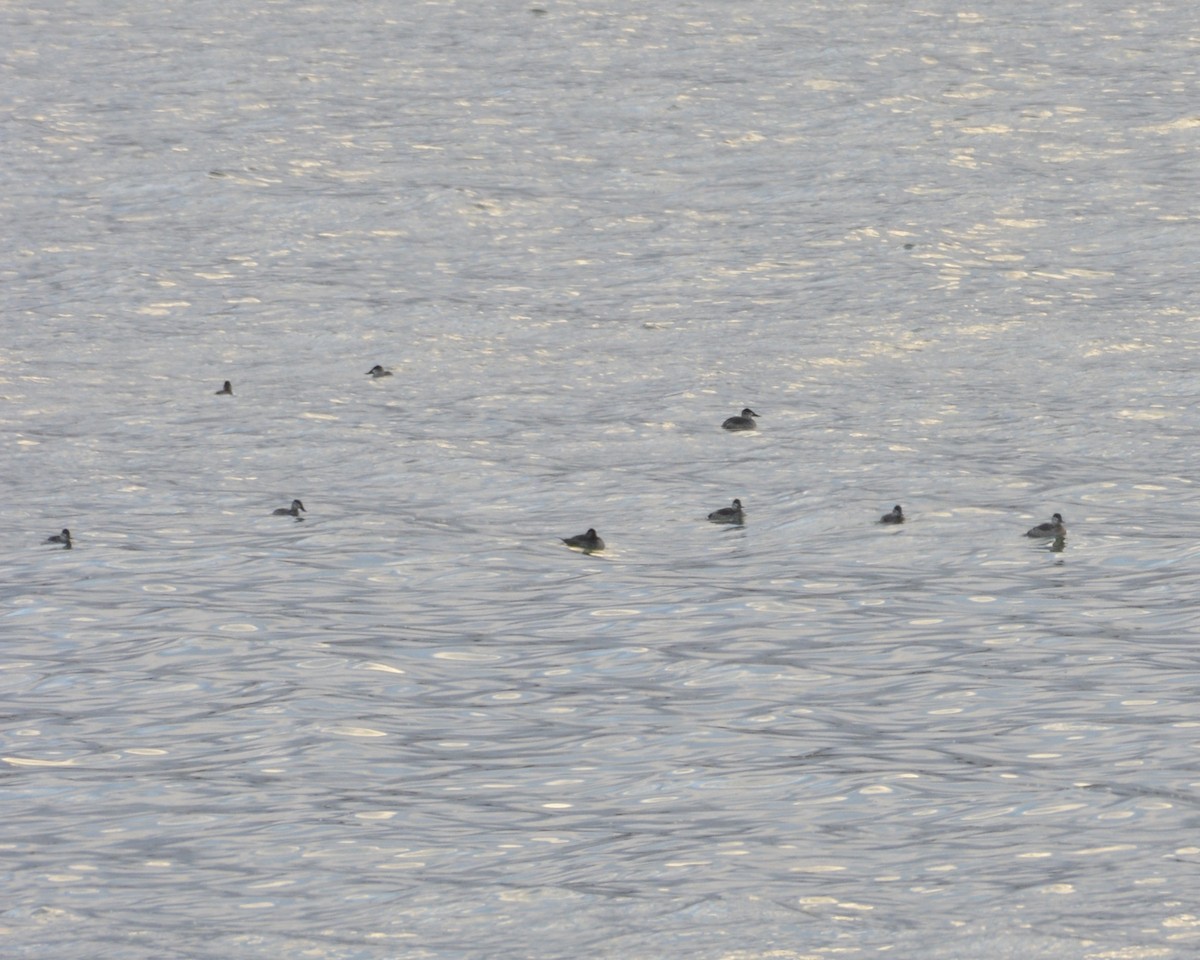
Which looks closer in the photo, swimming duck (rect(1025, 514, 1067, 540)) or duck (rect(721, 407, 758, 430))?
swimming duck (rect(1025, 514, 1067, 540))

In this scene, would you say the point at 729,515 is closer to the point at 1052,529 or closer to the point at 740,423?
the point at 1052,529

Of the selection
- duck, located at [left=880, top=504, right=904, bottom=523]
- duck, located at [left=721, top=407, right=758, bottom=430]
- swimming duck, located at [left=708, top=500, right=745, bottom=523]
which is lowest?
duck, located at [left=880, top=504, right=904, bottom=523]

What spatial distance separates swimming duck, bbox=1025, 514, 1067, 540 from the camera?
17.4 metres

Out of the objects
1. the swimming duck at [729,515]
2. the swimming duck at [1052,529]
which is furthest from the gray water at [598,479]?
the swimming duck at [729,515]

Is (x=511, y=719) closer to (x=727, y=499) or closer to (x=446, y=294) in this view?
(x=727, y=499)

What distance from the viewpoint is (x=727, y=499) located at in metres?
19.3

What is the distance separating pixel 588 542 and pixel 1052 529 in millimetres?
3860

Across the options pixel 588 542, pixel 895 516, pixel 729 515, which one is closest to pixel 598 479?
pixel 729 515

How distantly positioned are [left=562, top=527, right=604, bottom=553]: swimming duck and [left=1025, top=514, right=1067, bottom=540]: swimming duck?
11.8 feet

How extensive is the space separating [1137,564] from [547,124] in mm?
18574

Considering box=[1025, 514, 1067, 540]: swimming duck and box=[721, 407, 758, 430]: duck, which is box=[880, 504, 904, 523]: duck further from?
box=[721, 407, 758, 430]: duck

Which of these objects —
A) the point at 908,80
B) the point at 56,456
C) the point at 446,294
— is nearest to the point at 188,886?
the point at 56,456

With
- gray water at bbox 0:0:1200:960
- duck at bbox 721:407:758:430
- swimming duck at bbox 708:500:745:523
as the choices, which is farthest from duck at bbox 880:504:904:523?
duck at bbox 721:407:758:430

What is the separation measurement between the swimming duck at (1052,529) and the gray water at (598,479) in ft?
0.48
